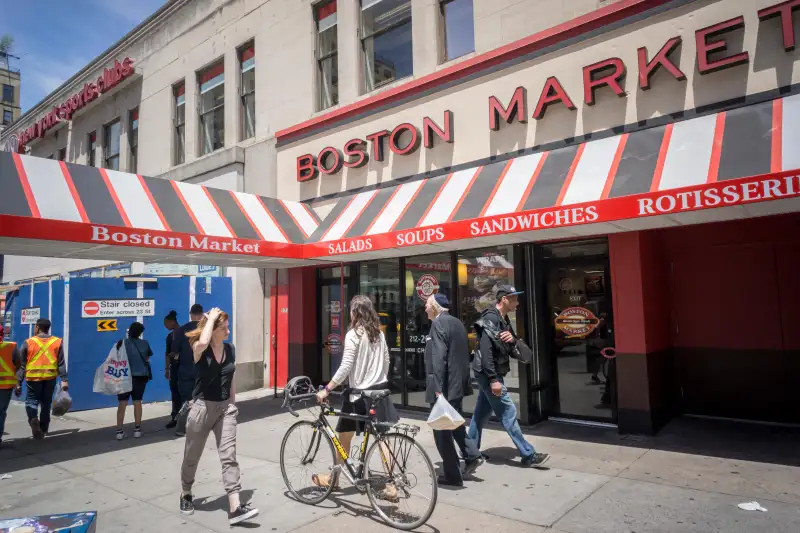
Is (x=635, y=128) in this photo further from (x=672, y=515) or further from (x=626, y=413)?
(x=672, y=515)

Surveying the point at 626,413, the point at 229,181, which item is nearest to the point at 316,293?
the point at 229,181

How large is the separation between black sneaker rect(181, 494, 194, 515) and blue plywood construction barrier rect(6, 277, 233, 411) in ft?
22.5

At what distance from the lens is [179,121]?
15.2 metres

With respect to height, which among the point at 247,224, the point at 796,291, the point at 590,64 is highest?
the point at 590,64

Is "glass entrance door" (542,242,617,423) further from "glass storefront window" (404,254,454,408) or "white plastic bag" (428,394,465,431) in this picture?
"white plastic bag" (428,394,465,431)

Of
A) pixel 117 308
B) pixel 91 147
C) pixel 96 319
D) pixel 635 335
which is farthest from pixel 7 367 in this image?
pixel 91 147

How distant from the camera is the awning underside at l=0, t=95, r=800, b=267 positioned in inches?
217

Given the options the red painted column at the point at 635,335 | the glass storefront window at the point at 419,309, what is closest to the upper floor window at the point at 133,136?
the glass storefront window at the point at 419,309

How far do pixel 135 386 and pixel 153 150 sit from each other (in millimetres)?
10004

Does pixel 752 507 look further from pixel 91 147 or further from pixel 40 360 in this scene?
pixel 91 147

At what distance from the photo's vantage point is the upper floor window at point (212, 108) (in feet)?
45.7

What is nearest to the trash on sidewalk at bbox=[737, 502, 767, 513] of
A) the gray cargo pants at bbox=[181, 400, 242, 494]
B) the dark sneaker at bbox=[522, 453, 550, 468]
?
the dark sneaker at bbox=[522, 453, 550, 468]

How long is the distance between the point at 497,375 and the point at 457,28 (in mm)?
6605

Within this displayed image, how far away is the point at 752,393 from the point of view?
7.61m
